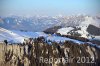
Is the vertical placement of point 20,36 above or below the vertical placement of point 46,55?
above

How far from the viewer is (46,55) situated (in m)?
4.89

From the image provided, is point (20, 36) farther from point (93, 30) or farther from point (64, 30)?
point (93, 30)

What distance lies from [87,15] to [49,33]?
2.02 ft

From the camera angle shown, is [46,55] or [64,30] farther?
[64,30]

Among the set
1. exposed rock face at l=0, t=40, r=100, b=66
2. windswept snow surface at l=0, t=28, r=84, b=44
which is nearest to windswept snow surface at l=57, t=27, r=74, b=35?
windswept snow surface at l=0, t=28, r=84, b=44

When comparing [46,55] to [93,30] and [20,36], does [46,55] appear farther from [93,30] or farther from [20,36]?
[93,30]

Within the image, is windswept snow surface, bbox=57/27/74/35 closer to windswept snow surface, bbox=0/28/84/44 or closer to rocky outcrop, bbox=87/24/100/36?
windswept snow surface, bbox=0/28/84/44

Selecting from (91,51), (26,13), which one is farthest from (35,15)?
(91,51)

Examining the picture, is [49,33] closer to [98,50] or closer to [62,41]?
[62,41]

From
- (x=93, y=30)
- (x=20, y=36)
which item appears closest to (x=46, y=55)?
(x=20, y=36)

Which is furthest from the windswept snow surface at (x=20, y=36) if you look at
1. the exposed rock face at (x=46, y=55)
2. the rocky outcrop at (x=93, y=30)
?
the rocky outcrop at (x=93, y=30)

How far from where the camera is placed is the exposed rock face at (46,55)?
4.84 m

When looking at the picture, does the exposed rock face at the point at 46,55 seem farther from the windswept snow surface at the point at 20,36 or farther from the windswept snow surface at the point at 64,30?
the windswept snow surface at the point at 64,30

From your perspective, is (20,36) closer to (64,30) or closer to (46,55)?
(46,55)
